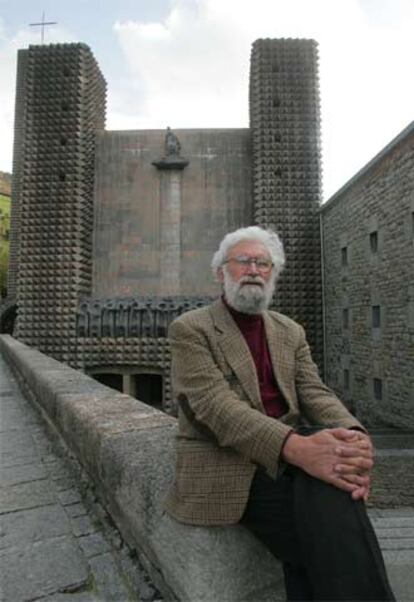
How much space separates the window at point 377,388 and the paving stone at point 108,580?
37.5 feet

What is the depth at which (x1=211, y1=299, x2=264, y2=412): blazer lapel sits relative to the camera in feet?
5.76

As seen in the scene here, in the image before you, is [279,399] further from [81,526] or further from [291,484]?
[81,526]

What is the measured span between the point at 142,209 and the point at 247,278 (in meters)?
16.6

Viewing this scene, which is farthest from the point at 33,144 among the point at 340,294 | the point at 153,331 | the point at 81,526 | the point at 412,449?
the point at 81,526

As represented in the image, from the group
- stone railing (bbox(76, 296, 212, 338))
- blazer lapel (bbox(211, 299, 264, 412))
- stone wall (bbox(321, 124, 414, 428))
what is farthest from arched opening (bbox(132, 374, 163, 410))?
blazer lapel (bbox(211, 299, 264, 412))

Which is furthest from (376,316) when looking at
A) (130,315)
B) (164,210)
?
(164,210)

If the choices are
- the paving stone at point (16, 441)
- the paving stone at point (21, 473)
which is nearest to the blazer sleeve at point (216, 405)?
the paving stone at point (21, 473)

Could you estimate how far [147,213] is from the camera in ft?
58.7

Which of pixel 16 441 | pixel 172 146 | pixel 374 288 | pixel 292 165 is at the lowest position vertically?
pixel 16 441

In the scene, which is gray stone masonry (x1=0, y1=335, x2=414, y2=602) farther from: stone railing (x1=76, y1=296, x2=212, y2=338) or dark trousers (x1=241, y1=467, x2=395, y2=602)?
stone railing (x1=76, y1=296, x2=212, y2=338)

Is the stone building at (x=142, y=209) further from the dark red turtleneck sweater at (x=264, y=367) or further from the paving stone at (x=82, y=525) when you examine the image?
the dark red turtleneck sweater at (x=264, y=367)

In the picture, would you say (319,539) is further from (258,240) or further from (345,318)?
(345,318)

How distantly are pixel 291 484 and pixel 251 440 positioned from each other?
19 centimetres

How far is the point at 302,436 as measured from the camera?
1.52 metres
